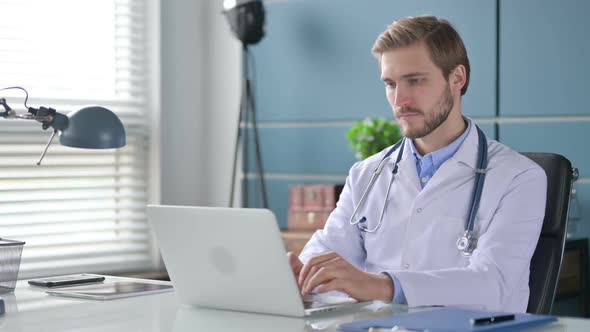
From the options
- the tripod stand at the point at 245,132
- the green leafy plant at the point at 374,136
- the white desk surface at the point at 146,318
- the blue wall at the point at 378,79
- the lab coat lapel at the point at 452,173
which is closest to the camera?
the white desk surface at the point at 146,318

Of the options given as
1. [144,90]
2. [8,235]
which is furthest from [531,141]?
[8,235]

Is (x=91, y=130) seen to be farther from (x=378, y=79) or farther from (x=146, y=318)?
(x=378, y=79)

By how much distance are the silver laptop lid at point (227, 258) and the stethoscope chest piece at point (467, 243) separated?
1.97 ft

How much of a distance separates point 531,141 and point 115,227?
1.98 m

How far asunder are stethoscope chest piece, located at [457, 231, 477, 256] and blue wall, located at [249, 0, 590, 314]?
1680 millimetres

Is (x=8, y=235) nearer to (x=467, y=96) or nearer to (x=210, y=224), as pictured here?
(x=467, y=96)

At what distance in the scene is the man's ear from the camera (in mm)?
2525

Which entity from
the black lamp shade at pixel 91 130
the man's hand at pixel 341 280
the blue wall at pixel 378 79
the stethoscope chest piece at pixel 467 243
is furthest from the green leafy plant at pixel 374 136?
the man's hand at pixel 341 280

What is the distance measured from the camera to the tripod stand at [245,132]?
15.2ft

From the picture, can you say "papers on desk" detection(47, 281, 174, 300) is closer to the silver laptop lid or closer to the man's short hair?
the silver laptop lid

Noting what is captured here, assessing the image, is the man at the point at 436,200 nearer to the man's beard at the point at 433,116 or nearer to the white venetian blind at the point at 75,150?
the man's beard at the point at 433,116

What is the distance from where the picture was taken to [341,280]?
1.91 metres

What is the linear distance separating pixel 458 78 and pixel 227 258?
3.21ft

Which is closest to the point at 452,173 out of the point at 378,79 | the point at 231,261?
the point at 231,261
